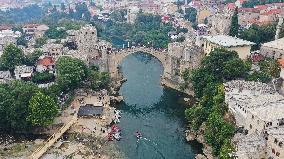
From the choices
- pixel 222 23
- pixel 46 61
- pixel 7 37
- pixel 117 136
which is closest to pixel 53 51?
pixel 46 61

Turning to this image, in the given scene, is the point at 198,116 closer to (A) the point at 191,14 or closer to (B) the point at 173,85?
(B) the point at 173,85

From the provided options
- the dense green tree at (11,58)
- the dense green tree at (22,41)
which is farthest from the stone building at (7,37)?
the dense green tree at (11,58)

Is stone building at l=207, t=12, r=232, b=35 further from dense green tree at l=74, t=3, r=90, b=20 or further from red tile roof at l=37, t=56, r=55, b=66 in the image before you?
dense green tree at l=74, t=3, r=90, b=20

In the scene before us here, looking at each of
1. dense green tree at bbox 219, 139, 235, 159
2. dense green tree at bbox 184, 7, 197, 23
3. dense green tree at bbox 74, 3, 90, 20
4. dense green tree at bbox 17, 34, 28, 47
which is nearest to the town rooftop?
dense green tree at bbox 219, 139, 235, 159

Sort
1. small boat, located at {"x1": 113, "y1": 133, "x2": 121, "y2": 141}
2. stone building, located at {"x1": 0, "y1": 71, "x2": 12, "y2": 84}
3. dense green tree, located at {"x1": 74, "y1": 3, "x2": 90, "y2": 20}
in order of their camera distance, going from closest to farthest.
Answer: small boat, located at {"x1": 113, "y1": 133, "x2": 121, "y2": 141}
stone building, located at {"x1": 0, "y1": 71, "x2": 12, "y2": 84}
dense green tree, located at {"x1": 74, "y1": 3, "x2": 90, "y2": 20}

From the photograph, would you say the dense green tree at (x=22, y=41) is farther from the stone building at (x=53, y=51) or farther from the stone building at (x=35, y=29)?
the stone building at (x=53, y=51)
